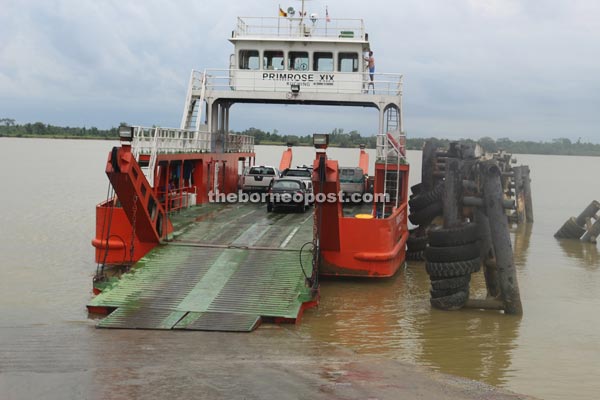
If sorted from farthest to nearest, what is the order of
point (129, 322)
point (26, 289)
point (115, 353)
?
point (26, 289)
point (129, 322)
point (115, 353)

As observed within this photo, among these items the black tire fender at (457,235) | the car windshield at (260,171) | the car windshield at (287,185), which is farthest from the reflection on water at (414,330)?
the car windshield at (260,171)

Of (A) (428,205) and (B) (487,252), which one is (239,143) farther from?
(B) (487,252)

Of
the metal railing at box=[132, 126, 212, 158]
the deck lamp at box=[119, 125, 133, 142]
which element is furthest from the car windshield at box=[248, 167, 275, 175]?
the deck lamp at box=[119, 125, 133, 142]

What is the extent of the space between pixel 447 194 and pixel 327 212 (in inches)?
97.2

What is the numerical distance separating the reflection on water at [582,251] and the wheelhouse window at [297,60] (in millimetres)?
11110

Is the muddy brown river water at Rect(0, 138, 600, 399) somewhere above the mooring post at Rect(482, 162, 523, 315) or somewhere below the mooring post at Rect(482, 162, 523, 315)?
below

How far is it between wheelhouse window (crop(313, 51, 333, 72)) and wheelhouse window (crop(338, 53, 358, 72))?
32 cm

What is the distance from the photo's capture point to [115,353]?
10422 millimetres

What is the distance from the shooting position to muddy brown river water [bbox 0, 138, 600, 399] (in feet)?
31.1

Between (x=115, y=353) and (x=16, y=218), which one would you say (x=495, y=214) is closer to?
(x=115, y=353)

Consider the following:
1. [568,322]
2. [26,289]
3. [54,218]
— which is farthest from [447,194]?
[54,218]

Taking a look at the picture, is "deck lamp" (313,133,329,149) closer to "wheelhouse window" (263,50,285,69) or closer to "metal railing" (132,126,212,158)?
"metal railing" (132,126,212,158)

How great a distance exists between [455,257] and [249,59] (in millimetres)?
13512

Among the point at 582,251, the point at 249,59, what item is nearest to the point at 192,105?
the point at 249,59
